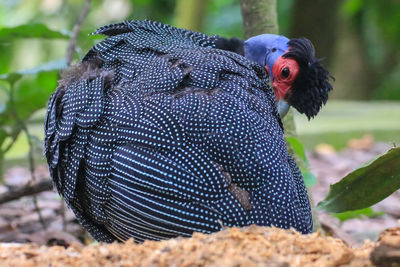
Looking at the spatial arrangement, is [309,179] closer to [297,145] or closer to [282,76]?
[297,145]

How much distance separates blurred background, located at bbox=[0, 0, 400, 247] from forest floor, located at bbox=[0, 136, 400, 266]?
0.8 inches

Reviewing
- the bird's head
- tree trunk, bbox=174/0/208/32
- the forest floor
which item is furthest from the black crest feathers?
tree trunk, bbox=174/0/208/32

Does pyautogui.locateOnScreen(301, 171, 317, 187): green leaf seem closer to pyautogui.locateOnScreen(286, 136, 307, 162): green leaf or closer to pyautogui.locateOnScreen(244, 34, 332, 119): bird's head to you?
pyautogui.locateOnScreen(286, 136, 307, 162): green leaf

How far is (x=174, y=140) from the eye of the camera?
2.13 meters

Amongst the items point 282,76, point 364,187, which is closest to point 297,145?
point 282,76

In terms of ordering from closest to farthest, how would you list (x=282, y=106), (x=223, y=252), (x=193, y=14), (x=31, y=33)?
1. (x=223, y=252)
2. (x=282, y=106)
3. (x=31, y=33)
4. (x=193, y=14)

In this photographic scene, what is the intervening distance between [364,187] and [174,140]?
69cm

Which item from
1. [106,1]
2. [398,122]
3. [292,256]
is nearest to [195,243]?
[292,256]

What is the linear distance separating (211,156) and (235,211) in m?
0.19

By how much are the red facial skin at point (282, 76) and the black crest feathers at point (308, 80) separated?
17 mm

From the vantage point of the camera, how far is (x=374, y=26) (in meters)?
10.4

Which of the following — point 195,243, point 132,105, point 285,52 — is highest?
point 285,52

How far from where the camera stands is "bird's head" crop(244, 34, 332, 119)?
256 cm

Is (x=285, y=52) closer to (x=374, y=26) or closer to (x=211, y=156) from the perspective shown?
(x=211, y=156)
